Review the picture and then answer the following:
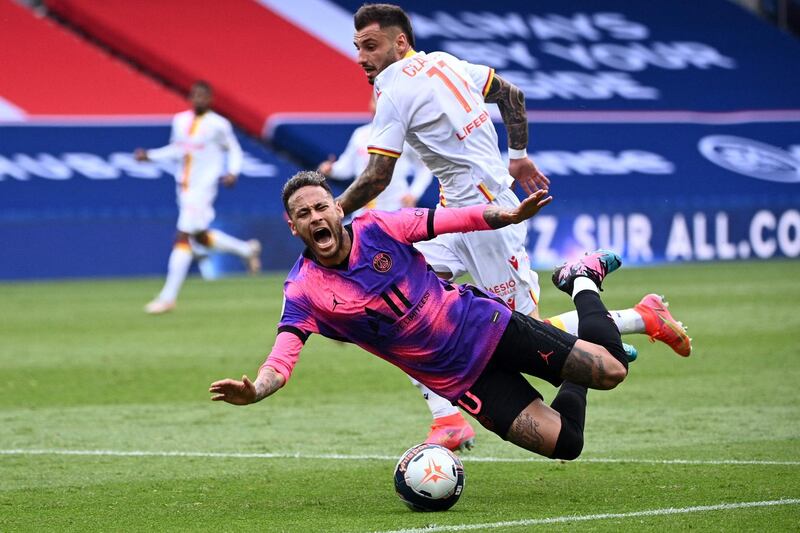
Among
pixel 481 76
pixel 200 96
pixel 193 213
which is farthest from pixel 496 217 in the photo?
pixel 193 213

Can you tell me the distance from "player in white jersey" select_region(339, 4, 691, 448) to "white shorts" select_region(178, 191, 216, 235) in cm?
1011

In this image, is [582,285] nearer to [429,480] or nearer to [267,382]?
[429,480]

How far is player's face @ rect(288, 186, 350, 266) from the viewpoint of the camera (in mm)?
5926

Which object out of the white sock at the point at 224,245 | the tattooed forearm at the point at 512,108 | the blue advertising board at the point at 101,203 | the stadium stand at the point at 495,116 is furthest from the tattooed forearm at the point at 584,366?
the blue advertising board at the point at 101,203

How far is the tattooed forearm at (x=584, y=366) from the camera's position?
20.6ft

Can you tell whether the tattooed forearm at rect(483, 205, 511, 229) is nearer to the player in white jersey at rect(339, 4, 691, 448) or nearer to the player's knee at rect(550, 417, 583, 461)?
the player's knee at rect(550, 417, 583, 461)

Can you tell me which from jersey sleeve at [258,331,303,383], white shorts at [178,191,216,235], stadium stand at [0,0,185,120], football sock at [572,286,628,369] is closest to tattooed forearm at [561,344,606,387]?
football sock at [572,286,628,369]

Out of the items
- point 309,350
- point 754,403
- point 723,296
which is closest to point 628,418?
point 754,403

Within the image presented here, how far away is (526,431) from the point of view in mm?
6246

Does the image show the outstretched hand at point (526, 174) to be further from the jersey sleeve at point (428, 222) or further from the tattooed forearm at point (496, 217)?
the tattooed forearm at point (496, 217)

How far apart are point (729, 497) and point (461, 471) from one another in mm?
1132

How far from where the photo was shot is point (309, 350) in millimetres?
13484

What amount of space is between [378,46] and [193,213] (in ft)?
34.1

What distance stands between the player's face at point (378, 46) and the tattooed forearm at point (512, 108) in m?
0.63
